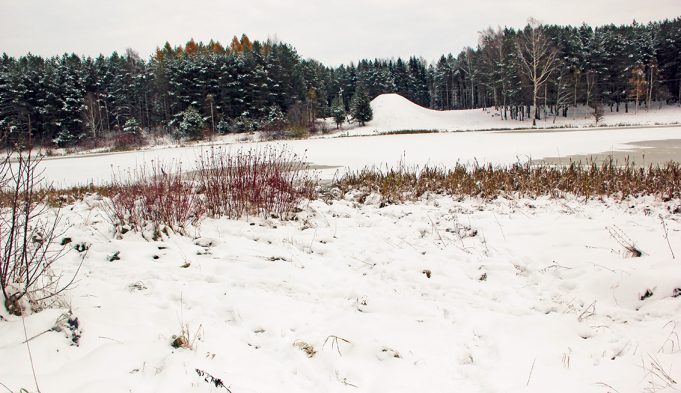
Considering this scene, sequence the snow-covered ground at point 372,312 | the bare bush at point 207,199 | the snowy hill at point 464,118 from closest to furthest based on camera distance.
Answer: the snow-covered ground at point 372,312, the bare bush at point 207,199, the snowy hill at point 464,118

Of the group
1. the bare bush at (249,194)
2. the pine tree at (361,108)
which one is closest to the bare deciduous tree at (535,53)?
the pine tree at (361,108)

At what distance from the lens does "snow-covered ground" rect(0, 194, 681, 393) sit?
263cm

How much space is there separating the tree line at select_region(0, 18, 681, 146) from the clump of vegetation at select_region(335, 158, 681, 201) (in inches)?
1245

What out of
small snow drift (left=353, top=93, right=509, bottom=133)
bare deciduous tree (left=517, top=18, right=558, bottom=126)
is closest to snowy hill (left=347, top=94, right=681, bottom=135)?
small snow drift (left=353, top=93, right=509, bottom=133)

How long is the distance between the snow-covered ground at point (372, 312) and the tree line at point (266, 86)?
35.5 meters

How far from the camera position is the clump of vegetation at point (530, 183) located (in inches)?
278

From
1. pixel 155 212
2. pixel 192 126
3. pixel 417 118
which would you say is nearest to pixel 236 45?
pixel 192 126

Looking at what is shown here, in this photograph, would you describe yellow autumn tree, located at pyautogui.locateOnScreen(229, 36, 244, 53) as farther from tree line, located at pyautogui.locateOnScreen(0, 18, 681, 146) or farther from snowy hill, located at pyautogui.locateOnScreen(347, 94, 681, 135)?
snowy hill, located at pyautogui.locateOnScreen(347, 94, 681, 135)

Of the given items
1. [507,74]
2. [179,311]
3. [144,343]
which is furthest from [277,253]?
[507,74]

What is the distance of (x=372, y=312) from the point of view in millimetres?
3643

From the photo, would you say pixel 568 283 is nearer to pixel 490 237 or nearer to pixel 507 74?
pixel 490 237

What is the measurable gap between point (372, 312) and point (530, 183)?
577 centimetres

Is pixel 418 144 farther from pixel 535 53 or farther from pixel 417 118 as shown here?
pixel 417 118

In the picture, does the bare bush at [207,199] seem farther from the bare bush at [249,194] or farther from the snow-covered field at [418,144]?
the snow-covered field at [418,144]
